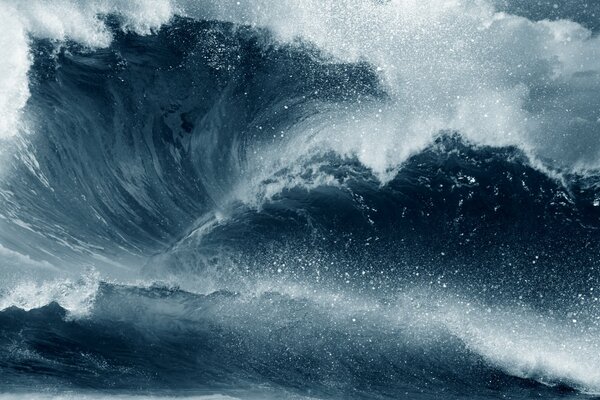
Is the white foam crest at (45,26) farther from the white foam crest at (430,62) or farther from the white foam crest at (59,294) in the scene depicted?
the white foam crest at (59,294)

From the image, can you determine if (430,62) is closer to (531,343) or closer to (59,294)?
(531,343)

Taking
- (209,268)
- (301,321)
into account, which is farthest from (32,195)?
(301,321)

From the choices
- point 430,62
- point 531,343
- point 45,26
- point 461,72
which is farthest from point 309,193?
point 45,26

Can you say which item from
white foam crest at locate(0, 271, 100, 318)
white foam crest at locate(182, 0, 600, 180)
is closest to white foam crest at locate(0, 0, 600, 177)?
white foam crest at locate(182, 0, 600, 180)

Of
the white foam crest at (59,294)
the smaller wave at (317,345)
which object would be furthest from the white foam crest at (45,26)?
the smaller wave at (317,345)

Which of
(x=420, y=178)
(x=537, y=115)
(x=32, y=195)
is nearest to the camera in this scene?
(x=537, y=115)

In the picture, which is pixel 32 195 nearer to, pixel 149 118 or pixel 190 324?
pixel 149 118

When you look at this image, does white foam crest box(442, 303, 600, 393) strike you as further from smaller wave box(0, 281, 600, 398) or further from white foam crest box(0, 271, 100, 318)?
white foam crest box(0, 271, 100, 318)
